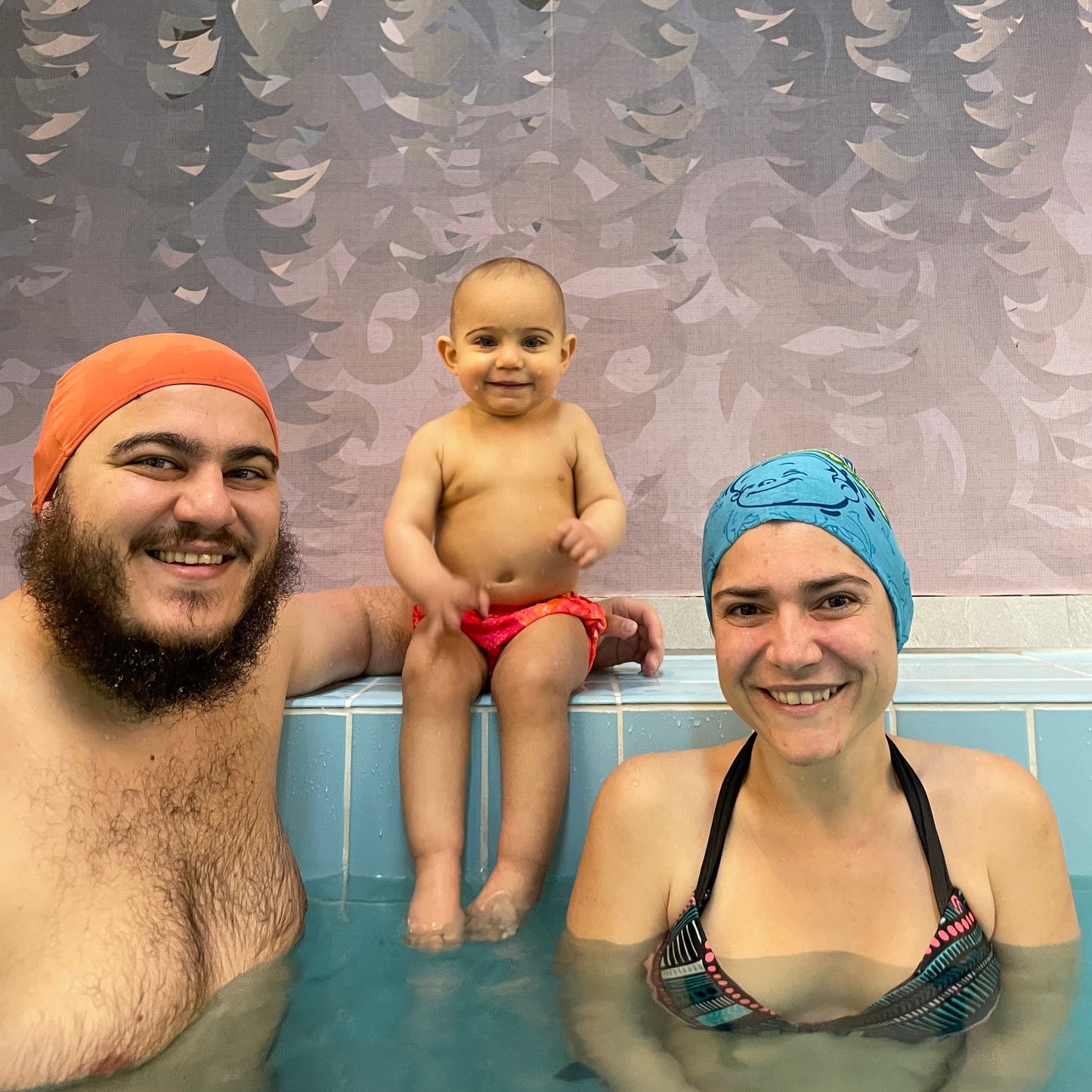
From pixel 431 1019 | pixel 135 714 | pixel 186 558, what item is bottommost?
pixel 431 1019

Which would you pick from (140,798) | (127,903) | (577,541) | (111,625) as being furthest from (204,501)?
(577,541)

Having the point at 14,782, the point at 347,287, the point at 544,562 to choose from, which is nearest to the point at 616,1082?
the point at 14,782

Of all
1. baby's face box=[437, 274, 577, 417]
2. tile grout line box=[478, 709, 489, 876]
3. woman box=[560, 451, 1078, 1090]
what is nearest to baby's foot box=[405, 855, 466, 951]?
tile grout line box=[478, 709, 489, 876]

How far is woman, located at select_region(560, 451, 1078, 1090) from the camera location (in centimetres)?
122

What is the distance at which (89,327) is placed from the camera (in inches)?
113

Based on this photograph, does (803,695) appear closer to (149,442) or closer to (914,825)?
(914,825)

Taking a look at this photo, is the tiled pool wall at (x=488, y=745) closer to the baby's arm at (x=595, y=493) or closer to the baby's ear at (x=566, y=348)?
the baby's arm at (x=595, y=493)

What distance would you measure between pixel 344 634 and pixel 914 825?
1.22m

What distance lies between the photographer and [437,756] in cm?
177

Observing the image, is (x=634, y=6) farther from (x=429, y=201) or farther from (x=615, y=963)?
(x=615, y=963)

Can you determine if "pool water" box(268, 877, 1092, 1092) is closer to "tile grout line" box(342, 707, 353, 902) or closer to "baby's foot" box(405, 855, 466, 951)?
"baby's foot" box(405, 855, 466, 951)

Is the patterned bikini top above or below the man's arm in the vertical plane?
below

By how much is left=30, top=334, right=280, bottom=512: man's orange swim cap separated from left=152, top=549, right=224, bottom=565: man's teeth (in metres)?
0.20

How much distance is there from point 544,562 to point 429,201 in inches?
55.4
